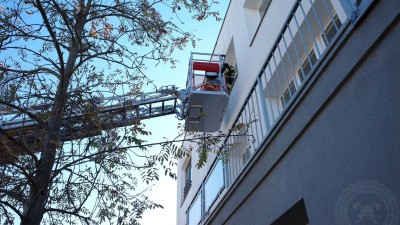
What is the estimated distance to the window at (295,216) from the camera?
3.62 meters

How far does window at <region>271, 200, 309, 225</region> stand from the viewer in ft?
11.9

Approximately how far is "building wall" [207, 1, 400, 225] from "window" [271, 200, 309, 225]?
6 cm

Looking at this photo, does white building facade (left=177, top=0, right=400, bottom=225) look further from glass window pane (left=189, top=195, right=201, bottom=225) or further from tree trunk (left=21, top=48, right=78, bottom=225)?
glass window pane (left=189, top=195, right=201, bottom=225)

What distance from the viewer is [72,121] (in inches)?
224

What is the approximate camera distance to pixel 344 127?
9.37ft

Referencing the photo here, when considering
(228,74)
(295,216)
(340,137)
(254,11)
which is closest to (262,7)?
(254,11)

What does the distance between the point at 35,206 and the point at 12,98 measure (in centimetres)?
184

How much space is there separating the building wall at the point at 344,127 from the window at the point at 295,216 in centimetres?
6

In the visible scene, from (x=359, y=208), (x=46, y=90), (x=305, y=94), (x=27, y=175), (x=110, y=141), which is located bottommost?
(x=359, y=208)

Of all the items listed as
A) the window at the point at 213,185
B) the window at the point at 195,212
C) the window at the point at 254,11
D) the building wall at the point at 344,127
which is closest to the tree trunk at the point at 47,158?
the building wall at the point at 344,127

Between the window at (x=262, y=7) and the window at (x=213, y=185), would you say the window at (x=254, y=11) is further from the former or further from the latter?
the window at (x=213, y=185)

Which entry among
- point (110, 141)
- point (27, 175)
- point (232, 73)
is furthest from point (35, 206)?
point (232, 73)

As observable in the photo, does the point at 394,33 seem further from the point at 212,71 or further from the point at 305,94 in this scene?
the point at 212,71

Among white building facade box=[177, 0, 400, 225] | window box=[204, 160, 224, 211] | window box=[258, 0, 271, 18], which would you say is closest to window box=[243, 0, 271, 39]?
window box=[258, 0, 271, 18]
